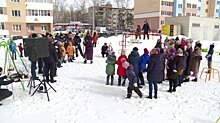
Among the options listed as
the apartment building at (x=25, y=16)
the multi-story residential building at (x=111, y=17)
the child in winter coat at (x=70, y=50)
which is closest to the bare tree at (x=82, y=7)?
the multi-story residential building at (x=111, y=17)

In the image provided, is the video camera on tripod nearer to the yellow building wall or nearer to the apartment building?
the apartment building

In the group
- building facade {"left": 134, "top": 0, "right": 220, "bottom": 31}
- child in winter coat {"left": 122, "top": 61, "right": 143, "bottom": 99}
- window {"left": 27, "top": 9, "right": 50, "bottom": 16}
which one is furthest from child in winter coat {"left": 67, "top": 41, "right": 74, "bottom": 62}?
building facade {"left": 134, "top": 0, "right": 220, "bottom": 31}

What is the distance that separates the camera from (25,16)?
4009 centimetres

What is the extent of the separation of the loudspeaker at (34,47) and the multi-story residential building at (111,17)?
67.5m

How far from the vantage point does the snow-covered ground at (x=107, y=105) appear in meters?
5.14

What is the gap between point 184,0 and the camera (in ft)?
174

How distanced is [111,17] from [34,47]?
82943mm

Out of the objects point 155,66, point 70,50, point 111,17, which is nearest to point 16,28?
point 70,50

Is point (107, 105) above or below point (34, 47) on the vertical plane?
below

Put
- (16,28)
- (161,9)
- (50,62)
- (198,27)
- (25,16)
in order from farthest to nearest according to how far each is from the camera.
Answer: (161,9), (25,16), (16,28), (198,27), (50,62)

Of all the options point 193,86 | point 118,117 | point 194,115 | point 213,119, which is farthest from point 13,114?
point 193,86

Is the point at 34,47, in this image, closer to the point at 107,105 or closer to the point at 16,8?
the point at 107,105

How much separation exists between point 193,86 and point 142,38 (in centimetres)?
1451

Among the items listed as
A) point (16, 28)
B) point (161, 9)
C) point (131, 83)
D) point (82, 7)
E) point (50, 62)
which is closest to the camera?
point (131, 83)
